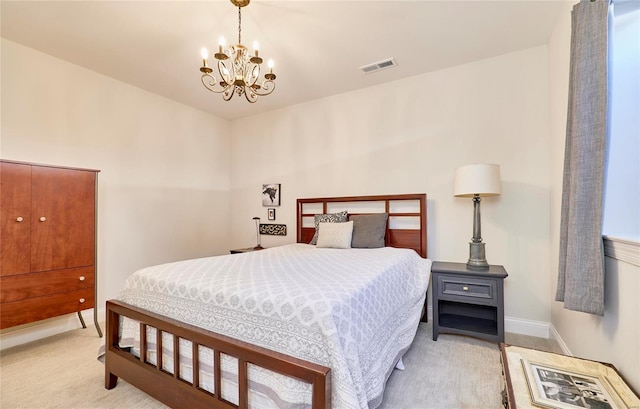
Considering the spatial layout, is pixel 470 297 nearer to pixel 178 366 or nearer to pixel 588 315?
pixel 588 315

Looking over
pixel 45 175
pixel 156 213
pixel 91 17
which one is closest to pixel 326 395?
pixel 45 175

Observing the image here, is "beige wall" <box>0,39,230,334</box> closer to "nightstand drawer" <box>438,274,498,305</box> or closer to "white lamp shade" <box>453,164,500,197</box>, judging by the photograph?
"nightstand drawer" <box>438,274,498,305</box>

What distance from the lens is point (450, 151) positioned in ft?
10.2

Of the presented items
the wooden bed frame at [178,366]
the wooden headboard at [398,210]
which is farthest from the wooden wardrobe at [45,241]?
the wooden headboard at [398,210]

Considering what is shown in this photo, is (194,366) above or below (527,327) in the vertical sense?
above

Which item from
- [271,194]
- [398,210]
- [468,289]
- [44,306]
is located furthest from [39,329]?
[468,289]

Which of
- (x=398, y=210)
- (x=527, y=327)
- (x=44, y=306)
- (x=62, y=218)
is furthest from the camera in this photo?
(x=398, y=210)

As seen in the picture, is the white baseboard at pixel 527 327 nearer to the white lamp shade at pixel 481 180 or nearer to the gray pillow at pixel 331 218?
the white lamp shade at pixel 481 180

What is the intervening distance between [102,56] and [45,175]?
4.28 ft

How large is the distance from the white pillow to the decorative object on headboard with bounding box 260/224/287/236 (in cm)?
109

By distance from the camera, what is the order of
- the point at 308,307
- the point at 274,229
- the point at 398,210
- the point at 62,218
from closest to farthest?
the point at 308,307
the point at 62,218
the point at 398,210
the point at 274,229

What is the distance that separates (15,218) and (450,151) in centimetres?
404

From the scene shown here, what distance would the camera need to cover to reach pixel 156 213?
149 inches

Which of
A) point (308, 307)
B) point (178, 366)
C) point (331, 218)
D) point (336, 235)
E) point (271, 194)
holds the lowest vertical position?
point (178, 366)
